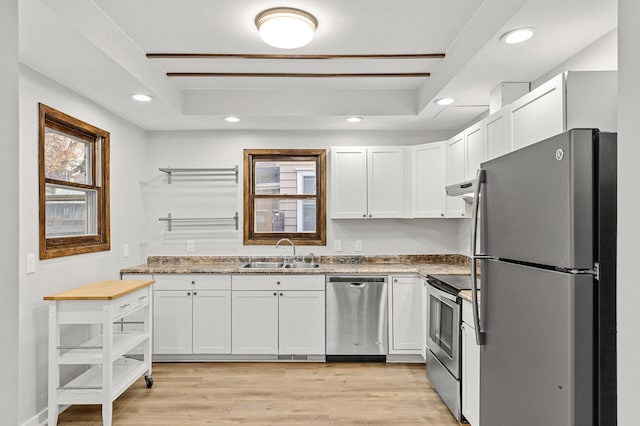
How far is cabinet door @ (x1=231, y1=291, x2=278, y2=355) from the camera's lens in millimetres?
3697

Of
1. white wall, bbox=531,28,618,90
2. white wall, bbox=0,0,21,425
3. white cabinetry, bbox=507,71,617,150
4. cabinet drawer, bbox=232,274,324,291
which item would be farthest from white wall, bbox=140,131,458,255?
white wall, bbox=0,0,21,425

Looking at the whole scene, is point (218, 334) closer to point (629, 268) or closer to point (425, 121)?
point (425, 121)

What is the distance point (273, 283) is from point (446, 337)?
1.60m

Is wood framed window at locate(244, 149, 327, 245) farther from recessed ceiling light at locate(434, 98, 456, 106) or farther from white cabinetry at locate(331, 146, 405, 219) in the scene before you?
recessed ceiling light at locate(434, 98, 456, 106)

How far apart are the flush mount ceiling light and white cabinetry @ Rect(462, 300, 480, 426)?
1.91m

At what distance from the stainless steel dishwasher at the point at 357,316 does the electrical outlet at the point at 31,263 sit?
2.24 metres

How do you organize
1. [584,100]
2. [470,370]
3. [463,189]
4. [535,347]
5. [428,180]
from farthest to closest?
1. [428,180]
2. [463,189]
3. [470,370]
4. [584,100]
5. [535,347]

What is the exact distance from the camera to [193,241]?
14.0 ft

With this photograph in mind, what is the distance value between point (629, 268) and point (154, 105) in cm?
334

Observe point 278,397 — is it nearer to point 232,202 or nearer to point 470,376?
point 470,376

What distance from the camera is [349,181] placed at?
404 centimetres

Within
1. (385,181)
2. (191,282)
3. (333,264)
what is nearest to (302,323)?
(333,264)

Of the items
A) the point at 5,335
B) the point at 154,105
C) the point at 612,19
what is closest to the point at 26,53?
the point at 154,105

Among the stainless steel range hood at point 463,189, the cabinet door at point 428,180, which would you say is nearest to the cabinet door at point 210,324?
the cabinet door at point 428,180
